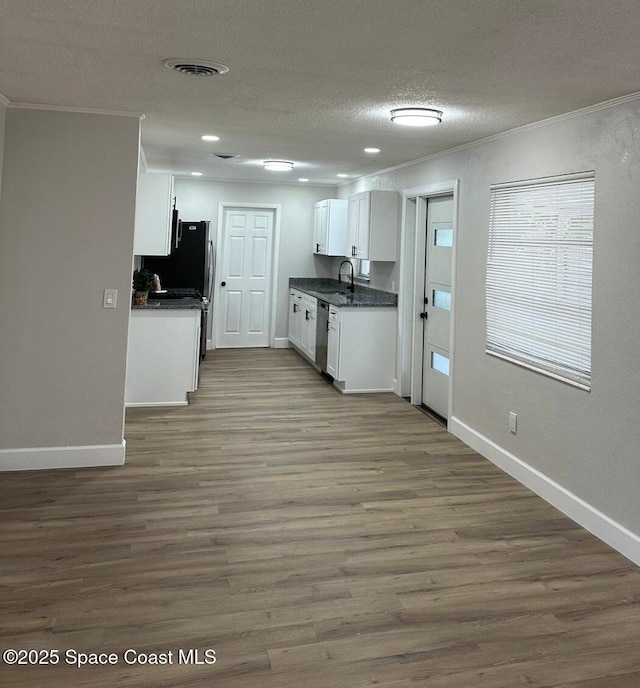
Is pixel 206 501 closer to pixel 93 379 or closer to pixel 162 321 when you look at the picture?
pixel 93 379

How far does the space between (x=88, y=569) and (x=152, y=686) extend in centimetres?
88

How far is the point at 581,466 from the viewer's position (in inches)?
133

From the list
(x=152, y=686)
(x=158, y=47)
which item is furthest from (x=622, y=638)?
(x=158, y=47)

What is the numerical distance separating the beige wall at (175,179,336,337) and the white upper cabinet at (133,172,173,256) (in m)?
2.84

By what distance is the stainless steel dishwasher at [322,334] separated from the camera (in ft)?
22.1

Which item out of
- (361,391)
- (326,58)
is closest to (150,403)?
(361,391)

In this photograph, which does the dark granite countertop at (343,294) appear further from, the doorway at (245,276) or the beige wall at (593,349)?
the beige wall at (593,349)


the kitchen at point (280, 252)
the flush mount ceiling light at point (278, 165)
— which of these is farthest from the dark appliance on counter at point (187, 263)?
the flush mount ceiling light at point (278, 165)

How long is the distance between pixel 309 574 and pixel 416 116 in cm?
263

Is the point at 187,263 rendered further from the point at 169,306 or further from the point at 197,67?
the point at 197,67

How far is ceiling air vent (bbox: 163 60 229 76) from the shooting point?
2715 millimetres

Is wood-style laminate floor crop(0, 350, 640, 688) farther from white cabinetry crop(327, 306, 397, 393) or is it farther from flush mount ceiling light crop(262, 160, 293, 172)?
flush mount ceiling light crop(262, 160, 293, 172)

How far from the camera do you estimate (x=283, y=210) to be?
338 inches

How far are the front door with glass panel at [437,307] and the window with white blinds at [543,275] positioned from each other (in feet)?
3.33
